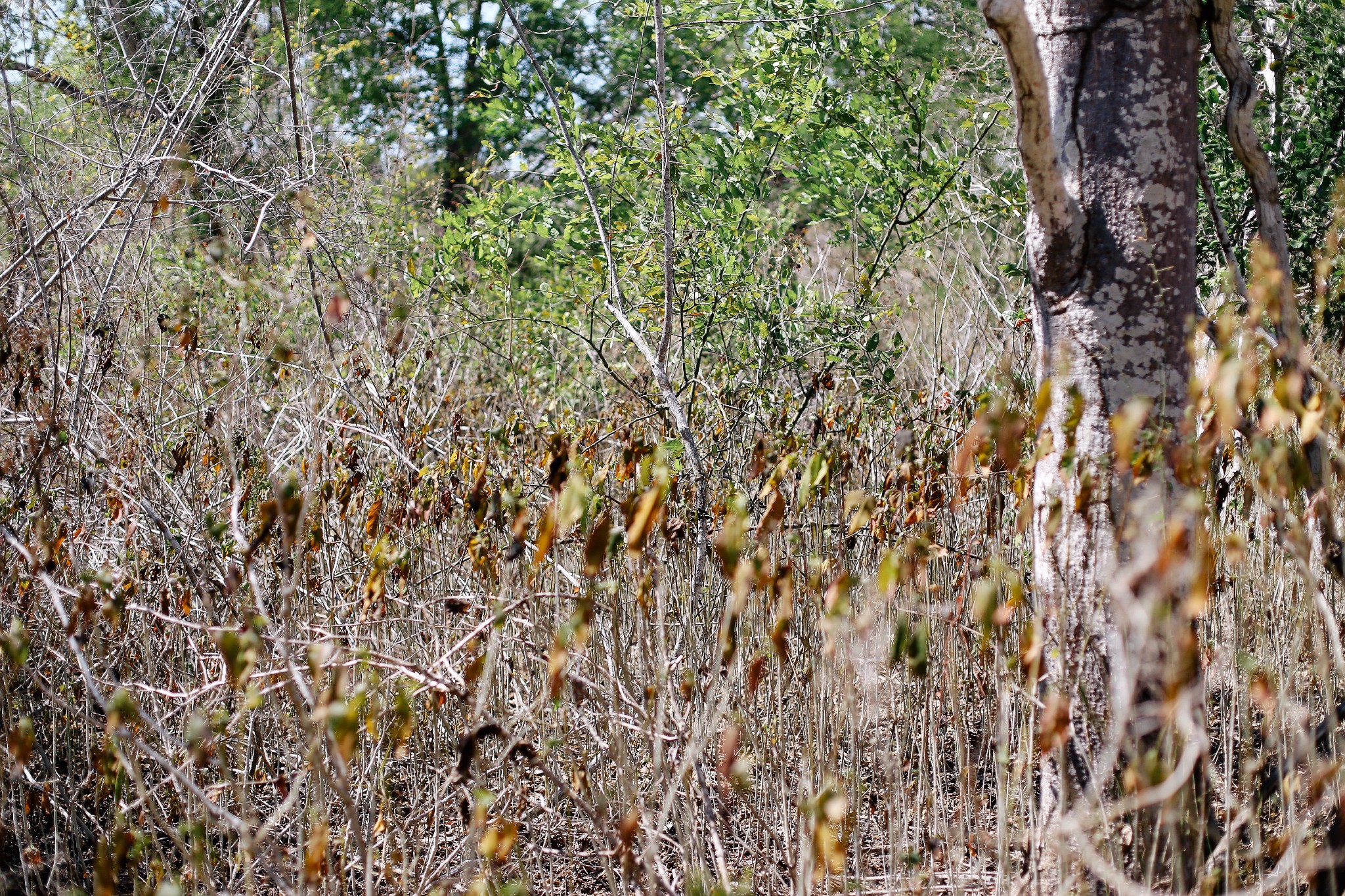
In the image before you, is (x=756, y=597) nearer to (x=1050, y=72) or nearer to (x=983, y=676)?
(x=983, y=676)

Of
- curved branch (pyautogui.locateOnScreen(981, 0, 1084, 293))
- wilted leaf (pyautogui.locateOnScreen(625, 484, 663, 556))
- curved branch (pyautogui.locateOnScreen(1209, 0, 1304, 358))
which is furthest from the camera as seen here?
curved branch (pyautogui.locateOnScreen(1209, 0, 1304, 358))

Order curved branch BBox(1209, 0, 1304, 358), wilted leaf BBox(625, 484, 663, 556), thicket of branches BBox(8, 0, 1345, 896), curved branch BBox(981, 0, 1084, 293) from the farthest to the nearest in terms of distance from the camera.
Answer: curved branch BBox(1209, 0, 1304, 358) → curved branch BBox(981, 0, 1084, 293) → thicket of branches BBox(8, 0, 1345, 896) → wilted leaf BBox(625, 484, 663, 556)

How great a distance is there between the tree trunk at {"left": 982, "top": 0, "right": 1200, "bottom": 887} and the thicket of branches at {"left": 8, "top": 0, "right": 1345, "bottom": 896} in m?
0.06

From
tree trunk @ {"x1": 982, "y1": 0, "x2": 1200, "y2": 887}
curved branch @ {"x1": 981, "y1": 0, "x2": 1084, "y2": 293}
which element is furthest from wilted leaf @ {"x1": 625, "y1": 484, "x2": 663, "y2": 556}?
curved branch @ {"x1": 981, "y1": 0, "x2": 1084, "y2": 293}

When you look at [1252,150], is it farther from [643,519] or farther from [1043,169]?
[643,519]

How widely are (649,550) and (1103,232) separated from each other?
90 cm

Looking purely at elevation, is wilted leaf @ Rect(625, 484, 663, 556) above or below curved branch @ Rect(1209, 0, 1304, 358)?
below

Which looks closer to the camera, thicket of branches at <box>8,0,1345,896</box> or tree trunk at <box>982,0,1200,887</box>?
thicket of branches at <box>8,0,1345,896</box>

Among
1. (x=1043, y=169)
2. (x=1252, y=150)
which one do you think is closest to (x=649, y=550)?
(x=1043, y=169)

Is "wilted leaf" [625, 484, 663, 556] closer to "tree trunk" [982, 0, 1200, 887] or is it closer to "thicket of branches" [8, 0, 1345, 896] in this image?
"thicket of branches" [8, 0, 1345, 896]

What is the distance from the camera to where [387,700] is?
1.91 metres

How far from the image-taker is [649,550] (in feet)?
5.93

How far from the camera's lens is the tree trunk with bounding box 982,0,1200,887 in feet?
5.09

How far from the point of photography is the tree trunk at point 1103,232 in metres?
1.55
